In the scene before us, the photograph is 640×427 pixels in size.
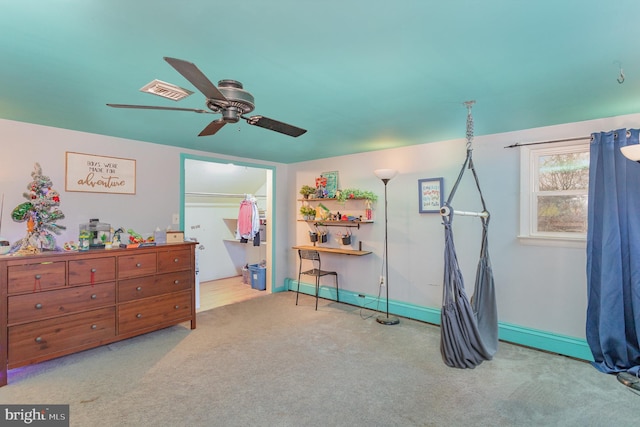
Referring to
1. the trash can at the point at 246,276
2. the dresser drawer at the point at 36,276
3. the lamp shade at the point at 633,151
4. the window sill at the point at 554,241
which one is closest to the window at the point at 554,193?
the window sill at the point at 554,241

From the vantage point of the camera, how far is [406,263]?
4207mm

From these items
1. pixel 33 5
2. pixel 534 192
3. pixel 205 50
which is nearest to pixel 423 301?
pixel 534 192

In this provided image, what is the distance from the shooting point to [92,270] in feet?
10.0

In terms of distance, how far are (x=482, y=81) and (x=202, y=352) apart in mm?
3278

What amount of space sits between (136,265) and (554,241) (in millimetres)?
4196

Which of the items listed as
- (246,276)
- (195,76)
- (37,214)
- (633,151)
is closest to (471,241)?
(633,151)

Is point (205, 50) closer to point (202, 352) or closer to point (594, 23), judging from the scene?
point (594, 23)

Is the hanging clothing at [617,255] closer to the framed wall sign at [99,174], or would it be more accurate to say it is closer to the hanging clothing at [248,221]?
the hanging clothing at [248,221]

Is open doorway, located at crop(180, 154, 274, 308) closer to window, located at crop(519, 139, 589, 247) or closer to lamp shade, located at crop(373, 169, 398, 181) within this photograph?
lamp shade, located at crop(373, 169, 398, 181)

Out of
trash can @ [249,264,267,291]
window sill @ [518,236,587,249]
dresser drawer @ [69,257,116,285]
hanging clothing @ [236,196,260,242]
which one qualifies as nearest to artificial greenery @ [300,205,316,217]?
hanging clothing @ [236,196,260,242]

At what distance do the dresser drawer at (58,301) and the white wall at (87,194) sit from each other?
0.71 m

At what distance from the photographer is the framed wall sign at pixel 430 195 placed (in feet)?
12.9

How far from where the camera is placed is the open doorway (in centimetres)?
554

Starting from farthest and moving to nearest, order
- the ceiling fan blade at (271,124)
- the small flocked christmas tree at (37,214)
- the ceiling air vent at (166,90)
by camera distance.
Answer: the small flocked christmas tree at (37,214), the ceiling fan blade at (271,124), the ceiling air vent at (166,90)
